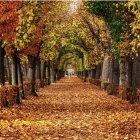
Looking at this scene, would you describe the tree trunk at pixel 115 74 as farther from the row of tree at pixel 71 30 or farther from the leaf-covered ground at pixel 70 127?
the leaf-covered ground at pixel 70 127

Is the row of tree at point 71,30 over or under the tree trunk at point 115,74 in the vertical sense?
over

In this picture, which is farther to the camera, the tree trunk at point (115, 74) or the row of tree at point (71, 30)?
the tree trunk at point (115, 74)

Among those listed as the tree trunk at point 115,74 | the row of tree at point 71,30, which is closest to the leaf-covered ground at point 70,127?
the row of tree at point 71,30

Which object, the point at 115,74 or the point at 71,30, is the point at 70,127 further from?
the point at 71,30

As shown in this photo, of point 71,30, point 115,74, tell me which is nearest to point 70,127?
point 115,74

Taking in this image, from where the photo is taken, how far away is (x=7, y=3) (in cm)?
2284

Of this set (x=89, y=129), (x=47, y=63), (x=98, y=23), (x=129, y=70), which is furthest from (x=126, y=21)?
(x=47, y=63)

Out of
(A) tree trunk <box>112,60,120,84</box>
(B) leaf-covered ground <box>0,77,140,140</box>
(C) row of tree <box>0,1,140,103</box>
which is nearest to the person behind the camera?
(B) leaf-covered ground <box>0,77,140,140</box>

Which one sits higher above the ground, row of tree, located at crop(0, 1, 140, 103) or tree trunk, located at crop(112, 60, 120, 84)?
row of tree, located at crop(0, 1, 140, 103)

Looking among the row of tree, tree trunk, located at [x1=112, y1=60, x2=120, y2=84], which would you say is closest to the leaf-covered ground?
the row of tree

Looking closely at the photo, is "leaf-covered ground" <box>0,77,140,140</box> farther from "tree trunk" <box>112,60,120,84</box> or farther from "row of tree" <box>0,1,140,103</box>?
"tree trunk" <box>112,60,120,84</box>

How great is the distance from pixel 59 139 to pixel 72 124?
13.2 feet

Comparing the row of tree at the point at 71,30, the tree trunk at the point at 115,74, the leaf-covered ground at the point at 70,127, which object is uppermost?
the row of tree at the point at 71,30

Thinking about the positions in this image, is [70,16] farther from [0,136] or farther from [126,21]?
[0,136]
